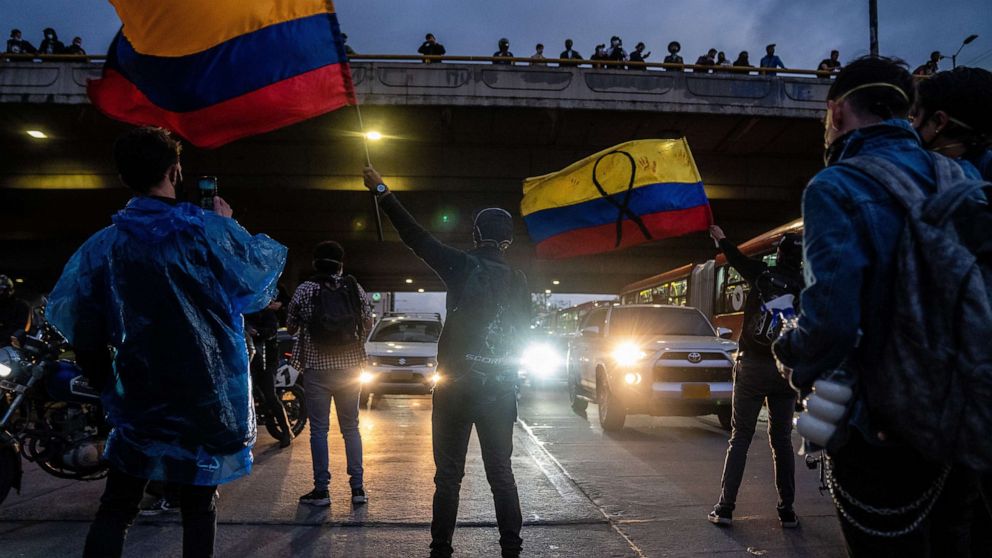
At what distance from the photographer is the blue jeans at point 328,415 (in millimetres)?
5238

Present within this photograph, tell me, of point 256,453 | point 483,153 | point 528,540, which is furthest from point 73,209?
point 528,540

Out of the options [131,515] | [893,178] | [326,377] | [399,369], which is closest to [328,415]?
[326,377]

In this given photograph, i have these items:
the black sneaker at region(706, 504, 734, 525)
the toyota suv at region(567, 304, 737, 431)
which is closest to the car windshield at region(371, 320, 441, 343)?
the toyota suv at region(567, 304, 737, 431)

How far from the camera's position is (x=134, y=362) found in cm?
246

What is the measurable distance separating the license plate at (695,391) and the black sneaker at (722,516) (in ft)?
13.4

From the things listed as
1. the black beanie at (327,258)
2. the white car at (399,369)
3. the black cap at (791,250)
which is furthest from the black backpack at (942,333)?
the white car at (399,369)

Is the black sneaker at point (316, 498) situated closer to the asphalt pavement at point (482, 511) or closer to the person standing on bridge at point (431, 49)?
the asphalt pavement at point (482, 511)

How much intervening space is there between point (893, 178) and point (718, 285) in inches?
587

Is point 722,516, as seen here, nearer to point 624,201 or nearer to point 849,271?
point 624,201

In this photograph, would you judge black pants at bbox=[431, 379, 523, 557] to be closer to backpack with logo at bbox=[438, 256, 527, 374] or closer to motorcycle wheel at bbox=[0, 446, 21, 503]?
backpack with logo at bbox=[438, 256, 527, 374]

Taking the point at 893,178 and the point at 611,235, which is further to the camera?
the point at 611,235

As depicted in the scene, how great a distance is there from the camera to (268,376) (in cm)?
755

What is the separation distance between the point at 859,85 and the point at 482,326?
2.00 meters

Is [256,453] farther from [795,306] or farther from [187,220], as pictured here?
[795,306]
